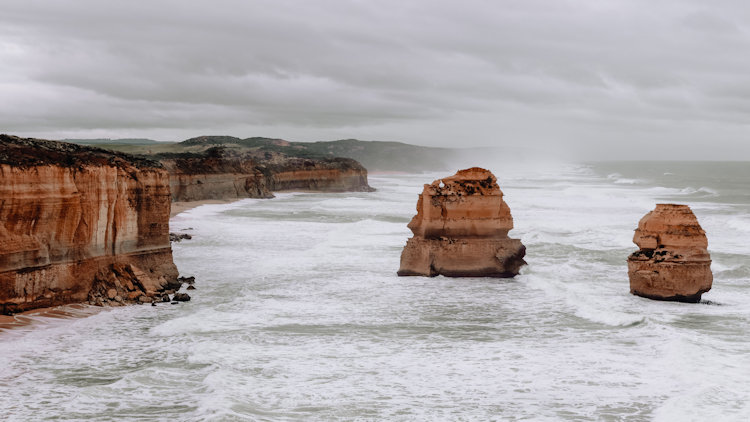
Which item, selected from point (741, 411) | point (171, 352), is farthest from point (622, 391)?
point (171, 352)

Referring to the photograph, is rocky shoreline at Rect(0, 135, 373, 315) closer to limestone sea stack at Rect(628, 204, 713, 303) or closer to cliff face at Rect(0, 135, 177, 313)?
cliff face at Rect(0, 135, 177, 313)

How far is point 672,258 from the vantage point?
1853 centimetres

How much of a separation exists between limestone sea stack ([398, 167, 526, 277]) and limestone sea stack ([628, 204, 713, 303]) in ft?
14.0

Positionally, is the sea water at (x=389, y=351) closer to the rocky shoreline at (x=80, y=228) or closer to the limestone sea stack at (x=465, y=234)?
the limestone sea stack at (x=465, y=234)

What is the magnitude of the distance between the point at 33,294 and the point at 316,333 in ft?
21.1

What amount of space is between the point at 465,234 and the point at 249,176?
4246 centimetres

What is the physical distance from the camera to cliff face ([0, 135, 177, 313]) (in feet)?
54.4

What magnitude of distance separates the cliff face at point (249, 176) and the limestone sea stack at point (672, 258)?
3952cm

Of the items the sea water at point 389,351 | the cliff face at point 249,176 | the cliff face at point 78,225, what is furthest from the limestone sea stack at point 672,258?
the cliff face at point 249,176

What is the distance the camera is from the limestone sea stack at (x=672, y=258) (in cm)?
1845

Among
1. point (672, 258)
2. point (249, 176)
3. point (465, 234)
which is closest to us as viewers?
point (672, 258)

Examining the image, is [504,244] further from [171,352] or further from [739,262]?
[171,352]

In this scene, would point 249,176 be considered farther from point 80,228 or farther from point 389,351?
point 389,351

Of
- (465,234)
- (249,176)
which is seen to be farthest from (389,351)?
(249,176)
